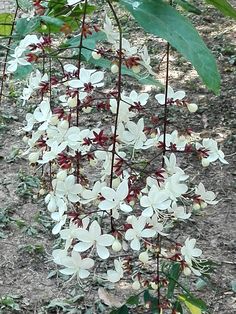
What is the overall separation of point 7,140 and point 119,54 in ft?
8.46

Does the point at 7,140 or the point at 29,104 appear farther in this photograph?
the point at 29,104

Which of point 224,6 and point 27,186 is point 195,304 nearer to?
point 224,6

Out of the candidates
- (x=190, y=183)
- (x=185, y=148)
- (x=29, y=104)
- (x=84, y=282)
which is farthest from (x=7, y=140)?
(x=185, y=148)

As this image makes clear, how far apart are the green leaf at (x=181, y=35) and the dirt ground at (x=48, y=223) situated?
1.54 meters

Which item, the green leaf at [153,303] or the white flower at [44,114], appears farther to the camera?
the green leaf at [153,303]

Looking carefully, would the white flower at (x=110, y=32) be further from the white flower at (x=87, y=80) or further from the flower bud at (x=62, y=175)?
the flower bud at (x=62, y=175)

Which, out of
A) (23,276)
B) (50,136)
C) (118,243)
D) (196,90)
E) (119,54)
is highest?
(119,54)

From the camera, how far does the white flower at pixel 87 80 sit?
938 millimetres

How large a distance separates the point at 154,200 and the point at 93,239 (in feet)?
0.34

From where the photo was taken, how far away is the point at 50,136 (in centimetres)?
96

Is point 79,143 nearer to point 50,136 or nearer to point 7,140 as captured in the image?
point 50,136

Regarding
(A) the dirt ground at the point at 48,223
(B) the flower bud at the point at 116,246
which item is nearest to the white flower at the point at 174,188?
(B) the flower bud at the point at 116,246

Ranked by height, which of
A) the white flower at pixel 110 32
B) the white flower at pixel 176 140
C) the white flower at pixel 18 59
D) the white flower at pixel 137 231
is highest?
the white flower at pixel 110 32

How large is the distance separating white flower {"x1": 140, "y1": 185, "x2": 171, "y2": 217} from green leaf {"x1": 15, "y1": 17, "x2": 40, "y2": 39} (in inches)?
A: 15.9
